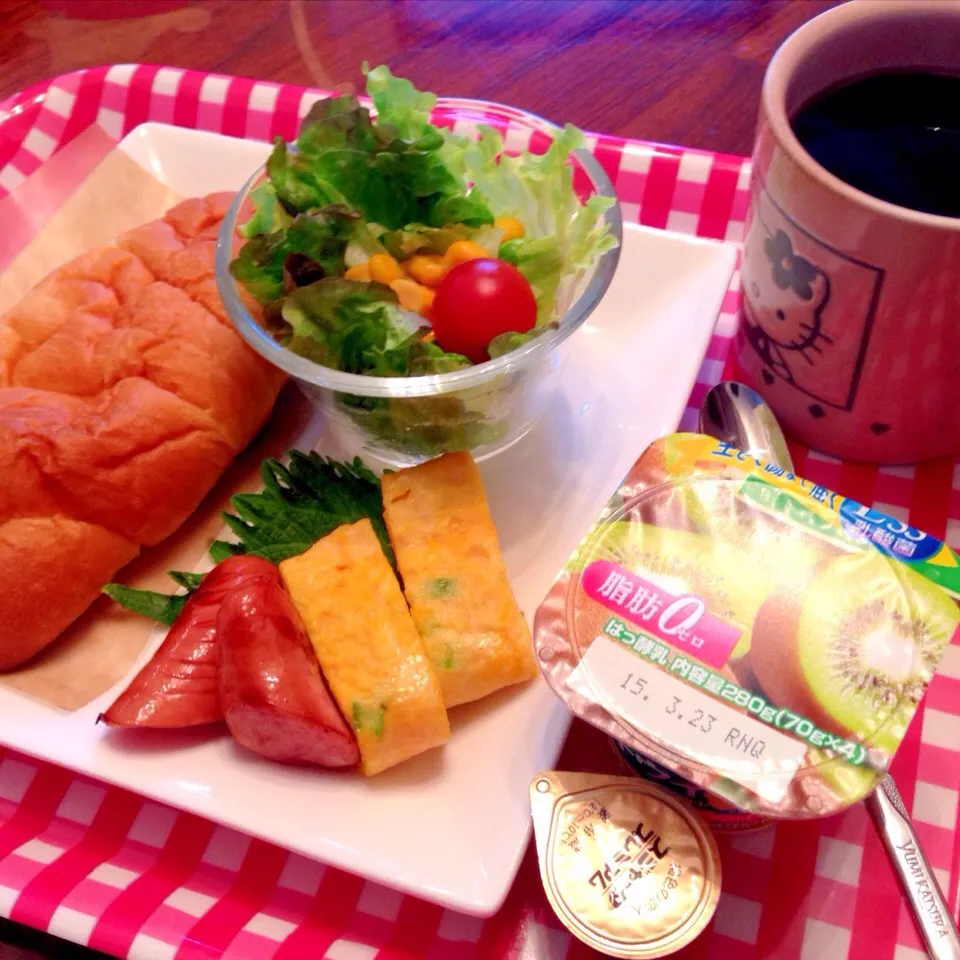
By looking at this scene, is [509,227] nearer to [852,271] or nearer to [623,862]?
[852,271]

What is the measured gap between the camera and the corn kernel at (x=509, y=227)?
1.34 meters

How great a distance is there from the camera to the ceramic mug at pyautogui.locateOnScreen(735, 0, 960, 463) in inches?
36.1

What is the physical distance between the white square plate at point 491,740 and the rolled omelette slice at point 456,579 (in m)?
0.07

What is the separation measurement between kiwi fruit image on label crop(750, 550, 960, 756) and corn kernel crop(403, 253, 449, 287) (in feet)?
2.14

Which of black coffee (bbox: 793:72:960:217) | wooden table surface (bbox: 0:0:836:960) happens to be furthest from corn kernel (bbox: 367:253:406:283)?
wooden table surface (bbox: 0:0:836:960)

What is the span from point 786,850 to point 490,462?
0.62 m

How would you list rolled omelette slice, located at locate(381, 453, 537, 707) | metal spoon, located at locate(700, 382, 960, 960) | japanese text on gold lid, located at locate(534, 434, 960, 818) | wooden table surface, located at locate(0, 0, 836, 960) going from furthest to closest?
wooden table surface, located at locate(0, 0, 836, 960)
rolled omelette slice, located at locate(381, 453, 537, 707)
metal spoon, located at locate(700, 382, 960, 960)
japanese text on gold lid, located at locate(534, 434, 960, 818)

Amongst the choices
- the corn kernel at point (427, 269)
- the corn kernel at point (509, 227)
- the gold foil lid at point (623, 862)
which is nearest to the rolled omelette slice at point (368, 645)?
the gold foil lid at point (623, 862)

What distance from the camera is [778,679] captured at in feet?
2.72

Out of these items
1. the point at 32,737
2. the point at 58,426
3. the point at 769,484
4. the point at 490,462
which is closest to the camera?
the point at 769,484

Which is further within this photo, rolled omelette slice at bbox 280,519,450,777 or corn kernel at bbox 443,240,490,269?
corn kernel at bbox 443,240,490,269

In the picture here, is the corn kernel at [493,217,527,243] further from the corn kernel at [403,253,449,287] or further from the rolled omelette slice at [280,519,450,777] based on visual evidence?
the rolled omelette slice at [280,519,450,777]

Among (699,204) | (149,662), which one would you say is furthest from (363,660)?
(699,204)

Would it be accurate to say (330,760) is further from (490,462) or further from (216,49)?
(216,49)
